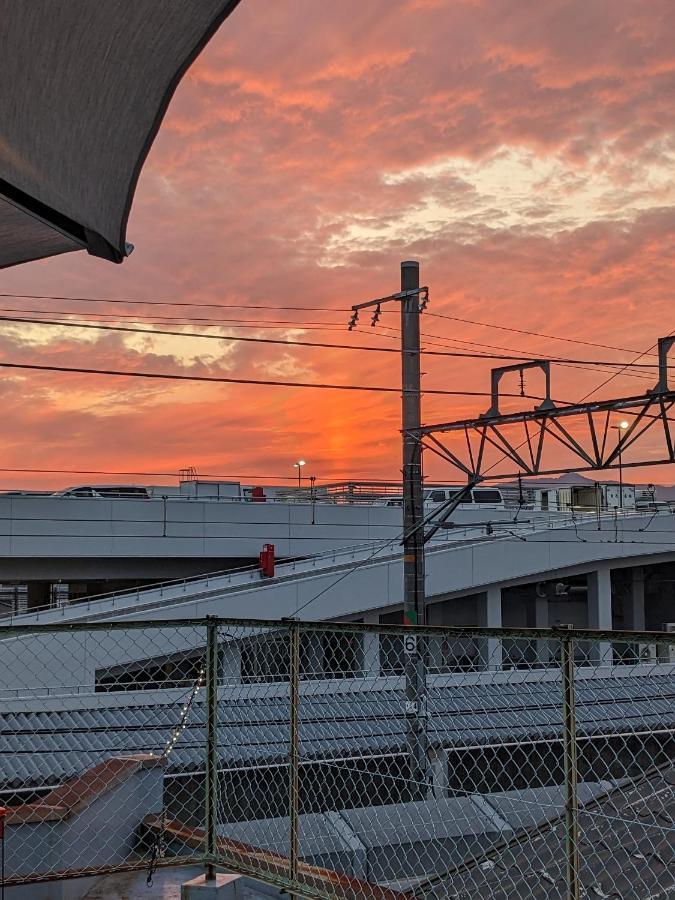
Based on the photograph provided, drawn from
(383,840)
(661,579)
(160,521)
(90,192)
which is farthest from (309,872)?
(661,579)

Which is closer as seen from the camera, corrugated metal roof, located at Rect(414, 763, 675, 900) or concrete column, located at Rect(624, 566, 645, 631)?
corrugated metal roof, located at Rect(414, 763, 675, 900)

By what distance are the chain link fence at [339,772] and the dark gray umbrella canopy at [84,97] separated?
2.36 metres

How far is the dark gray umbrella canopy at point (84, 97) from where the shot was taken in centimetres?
293

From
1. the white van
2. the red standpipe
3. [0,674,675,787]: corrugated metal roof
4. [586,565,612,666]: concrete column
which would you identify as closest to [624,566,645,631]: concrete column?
[586,565,612,666]: concrete column

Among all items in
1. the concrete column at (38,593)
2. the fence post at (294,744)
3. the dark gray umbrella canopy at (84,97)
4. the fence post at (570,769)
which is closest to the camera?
the dark gray umbrella canopy at (84,97)

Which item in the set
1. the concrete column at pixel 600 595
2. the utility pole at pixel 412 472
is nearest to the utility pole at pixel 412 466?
the utility pole at pixel 412 472

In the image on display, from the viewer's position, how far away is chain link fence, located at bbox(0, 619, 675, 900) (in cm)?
536

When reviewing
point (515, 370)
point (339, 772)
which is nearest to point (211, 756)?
point (339, 772)

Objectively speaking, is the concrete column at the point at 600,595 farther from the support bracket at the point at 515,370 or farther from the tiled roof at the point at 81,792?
the tiled roof at the point at 81,792

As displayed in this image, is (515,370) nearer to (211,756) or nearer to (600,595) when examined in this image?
(211,756)

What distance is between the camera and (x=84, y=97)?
3.31 meters

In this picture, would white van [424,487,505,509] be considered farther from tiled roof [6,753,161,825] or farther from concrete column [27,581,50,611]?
tiled roof [6,753,161,825]

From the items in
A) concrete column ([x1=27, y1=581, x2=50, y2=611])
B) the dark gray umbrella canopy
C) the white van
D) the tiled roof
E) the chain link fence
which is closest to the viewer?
the dark gray umbrella canopy

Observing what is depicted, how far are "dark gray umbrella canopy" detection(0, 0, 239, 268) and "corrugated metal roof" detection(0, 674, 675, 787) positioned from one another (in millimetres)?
10894
